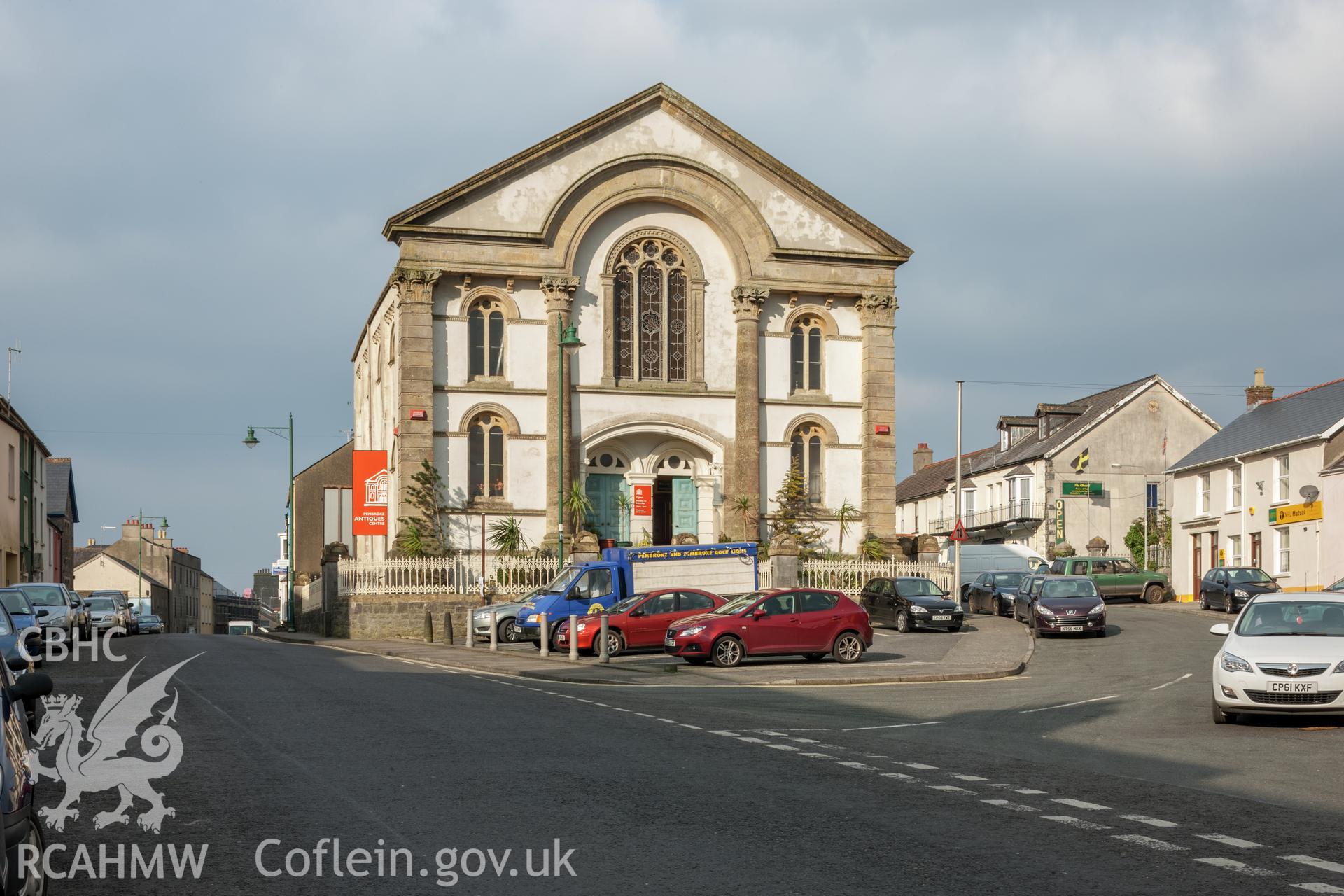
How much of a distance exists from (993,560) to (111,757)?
49622mm

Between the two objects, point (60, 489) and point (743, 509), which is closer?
point (743, 509)

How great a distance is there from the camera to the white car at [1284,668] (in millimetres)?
16141

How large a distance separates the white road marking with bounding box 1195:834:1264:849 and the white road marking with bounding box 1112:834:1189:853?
1.06 ft

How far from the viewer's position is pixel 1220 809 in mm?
10367

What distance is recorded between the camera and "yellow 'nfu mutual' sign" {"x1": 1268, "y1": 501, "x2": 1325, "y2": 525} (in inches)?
1861

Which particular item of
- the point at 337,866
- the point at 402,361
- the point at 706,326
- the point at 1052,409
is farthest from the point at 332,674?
the point at 1052,409

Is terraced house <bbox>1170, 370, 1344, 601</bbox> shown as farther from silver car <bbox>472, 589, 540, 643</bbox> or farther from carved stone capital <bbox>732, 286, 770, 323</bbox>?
silver car <bbox>472, 589, 540, 643</bbox>

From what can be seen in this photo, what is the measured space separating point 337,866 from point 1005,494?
7016 centimetres

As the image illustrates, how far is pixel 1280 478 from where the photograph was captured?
50.4m

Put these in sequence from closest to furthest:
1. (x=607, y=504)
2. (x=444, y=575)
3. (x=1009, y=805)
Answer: (x=1009, y=805) → (x=444, y=575) → (x=607, y=504)

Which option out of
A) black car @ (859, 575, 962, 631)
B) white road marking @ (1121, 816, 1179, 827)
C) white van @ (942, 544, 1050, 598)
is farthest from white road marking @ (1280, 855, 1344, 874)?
white van @ (942, 544, 1050, 598)

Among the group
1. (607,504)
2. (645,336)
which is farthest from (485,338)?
(607,504)

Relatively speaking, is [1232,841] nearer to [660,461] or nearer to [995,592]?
[660,461]

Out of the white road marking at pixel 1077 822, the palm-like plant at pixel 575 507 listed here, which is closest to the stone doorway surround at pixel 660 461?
the palm-like plant at pixel 575 507
